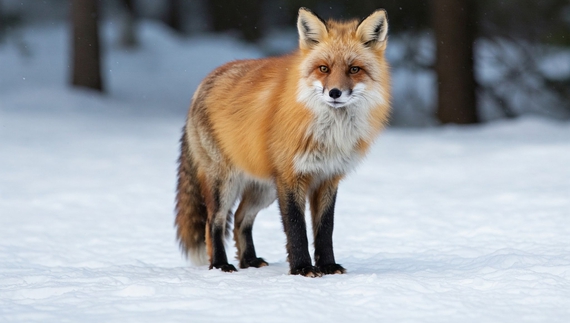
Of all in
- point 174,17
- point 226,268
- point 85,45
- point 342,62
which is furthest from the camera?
point 174,17

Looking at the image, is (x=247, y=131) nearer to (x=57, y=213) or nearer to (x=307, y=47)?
(x=307, y=47)

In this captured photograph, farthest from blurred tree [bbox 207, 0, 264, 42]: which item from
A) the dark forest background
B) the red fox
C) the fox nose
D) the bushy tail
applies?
the fox nose

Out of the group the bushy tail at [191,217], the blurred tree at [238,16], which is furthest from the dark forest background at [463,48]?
the bushy tail at [191,217]

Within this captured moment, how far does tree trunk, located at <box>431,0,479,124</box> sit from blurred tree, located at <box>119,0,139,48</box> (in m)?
11.8

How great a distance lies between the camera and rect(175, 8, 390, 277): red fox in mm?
4535

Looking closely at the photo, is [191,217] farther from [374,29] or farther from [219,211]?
[374,29]

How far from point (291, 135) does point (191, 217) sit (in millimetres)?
1385

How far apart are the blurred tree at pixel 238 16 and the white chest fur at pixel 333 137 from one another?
593 inches

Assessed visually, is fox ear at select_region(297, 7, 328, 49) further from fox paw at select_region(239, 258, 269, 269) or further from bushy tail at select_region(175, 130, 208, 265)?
fox paw at select_region(239, 258, 269, 269)

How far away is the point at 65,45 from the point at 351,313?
20460 mm

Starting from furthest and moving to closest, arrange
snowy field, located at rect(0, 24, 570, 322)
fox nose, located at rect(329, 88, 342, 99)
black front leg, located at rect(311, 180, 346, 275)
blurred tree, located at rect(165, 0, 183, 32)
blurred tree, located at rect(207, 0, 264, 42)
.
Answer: blurred tree, located at rect(165, 0, 183, 32) < blurred tree, located at rect(207, 0, 264, 42) < black front leg, located at rect(311, 180, 346, 275) < fox nose, located at rect(329, 88, 342, 99) < snowy field, located at rect(0, 24, 570, 322)

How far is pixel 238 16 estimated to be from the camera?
2569cm

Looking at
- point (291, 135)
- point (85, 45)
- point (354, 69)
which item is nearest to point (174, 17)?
point (85, 45)

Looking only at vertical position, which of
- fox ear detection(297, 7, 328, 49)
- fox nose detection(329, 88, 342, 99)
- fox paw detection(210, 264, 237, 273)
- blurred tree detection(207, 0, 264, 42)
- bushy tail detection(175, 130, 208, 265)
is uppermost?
fox ear detection(297, 7, 328, 49)
